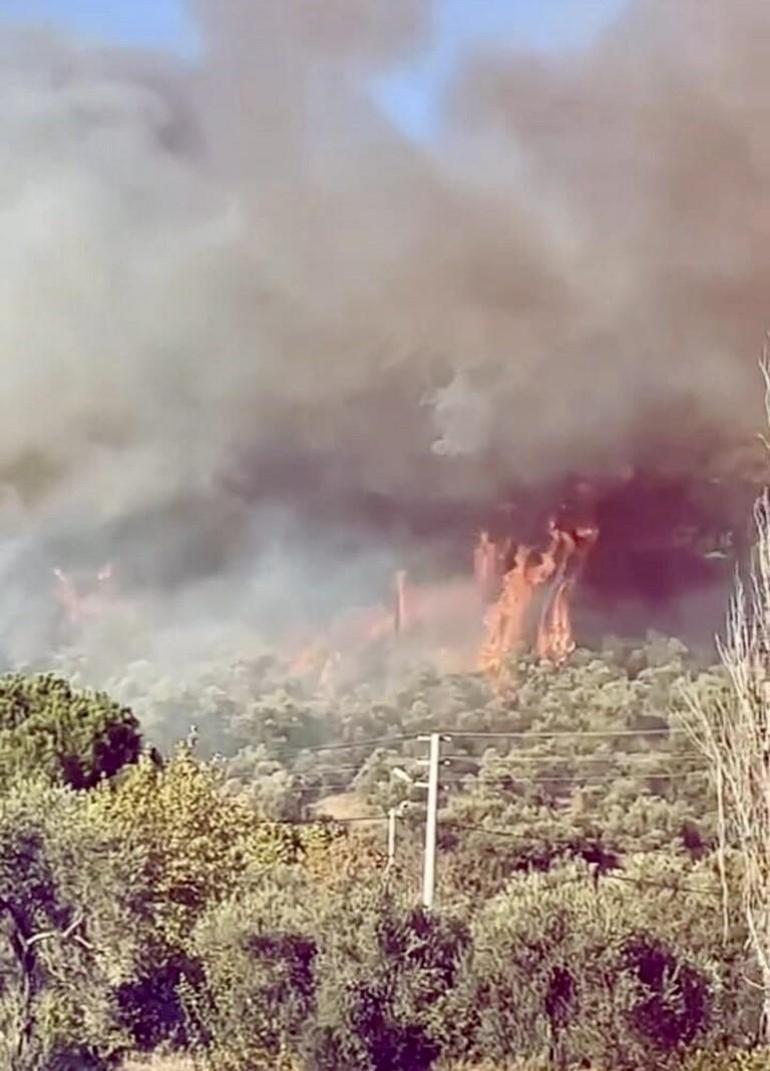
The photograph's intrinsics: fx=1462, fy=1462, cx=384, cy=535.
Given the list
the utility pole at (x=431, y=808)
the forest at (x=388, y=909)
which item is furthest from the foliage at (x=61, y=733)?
the utility pole at (x=431, y=808)

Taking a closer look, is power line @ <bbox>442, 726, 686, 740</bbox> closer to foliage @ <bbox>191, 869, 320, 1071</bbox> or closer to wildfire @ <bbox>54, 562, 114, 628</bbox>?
foliage @ <bbox>191, 869, 320, 1071</bbox>

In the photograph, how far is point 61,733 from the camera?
31.0 feet

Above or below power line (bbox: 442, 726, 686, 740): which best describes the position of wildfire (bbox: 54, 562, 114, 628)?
above

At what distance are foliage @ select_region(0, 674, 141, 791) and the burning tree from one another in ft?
12.6

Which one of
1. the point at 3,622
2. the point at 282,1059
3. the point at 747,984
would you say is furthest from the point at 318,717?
the point at 747,984

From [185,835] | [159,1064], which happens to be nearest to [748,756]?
[185,835]

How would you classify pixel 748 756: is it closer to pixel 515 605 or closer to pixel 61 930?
pixel 515 605

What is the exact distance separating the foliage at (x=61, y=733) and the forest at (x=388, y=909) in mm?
18

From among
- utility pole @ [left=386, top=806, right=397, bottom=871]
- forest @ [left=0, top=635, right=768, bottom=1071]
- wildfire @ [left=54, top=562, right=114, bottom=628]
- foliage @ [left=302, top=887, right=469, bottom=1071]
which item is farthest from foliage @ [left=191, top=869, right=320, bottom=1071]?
wildfire @ [left=54, top=562, right=114, bottom=628]

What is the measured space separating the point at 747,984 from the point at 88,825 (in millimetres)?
3570

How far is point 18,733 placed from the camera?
938cm

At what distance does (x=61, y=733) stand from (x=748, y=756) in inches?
179

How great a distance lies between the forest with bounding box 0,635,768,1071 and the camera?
24.6ft

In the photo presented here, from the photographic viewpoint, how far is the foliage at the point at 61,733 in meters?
9.08
